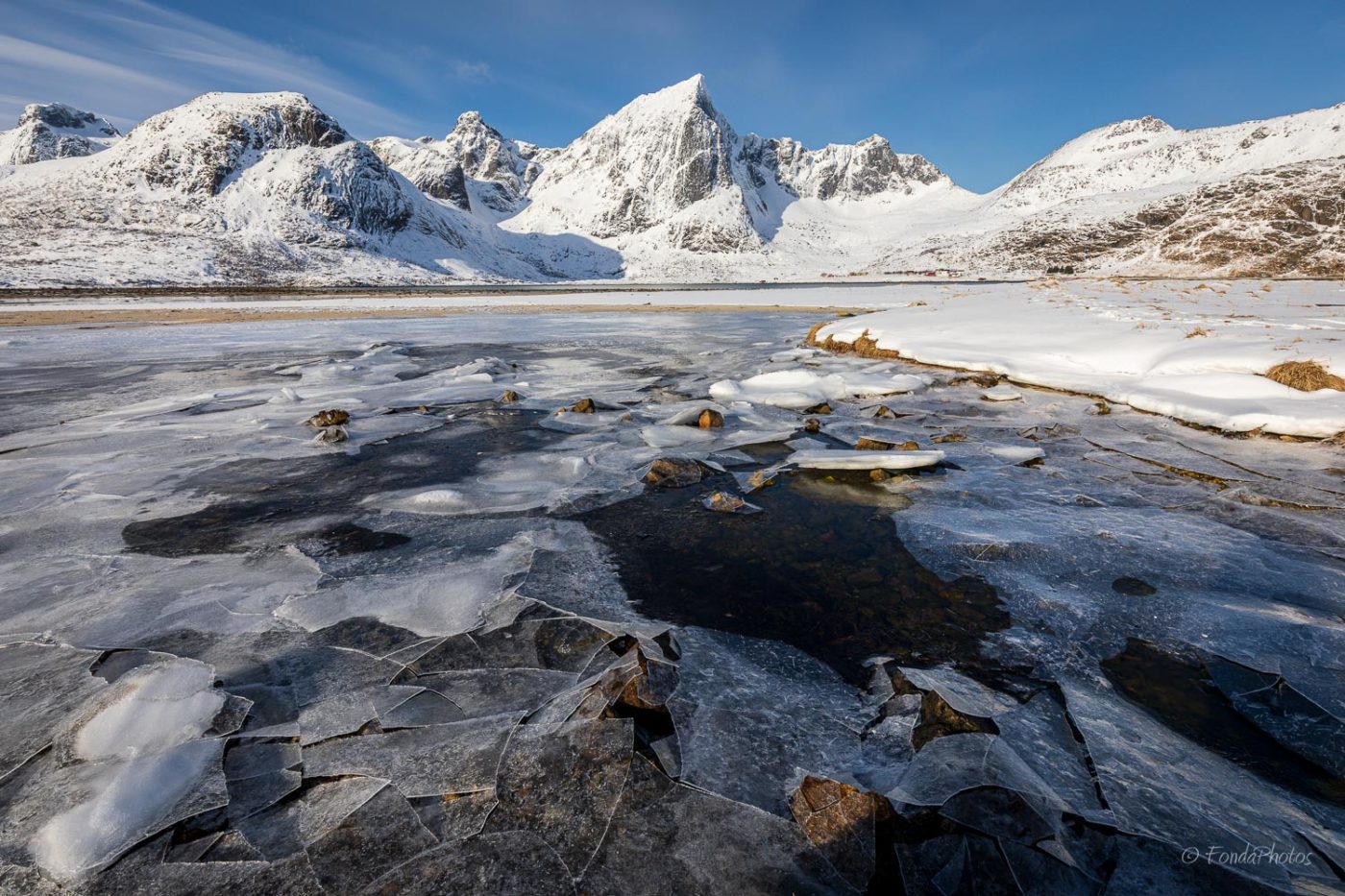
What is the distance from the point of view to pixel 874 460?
5020mm

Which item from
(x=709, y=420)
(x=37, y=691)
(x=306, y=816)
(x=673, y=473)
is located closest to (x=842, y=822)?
(x=306, y=816)

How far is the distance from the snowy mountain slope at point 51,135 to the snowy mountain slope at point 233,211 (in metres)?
76.7

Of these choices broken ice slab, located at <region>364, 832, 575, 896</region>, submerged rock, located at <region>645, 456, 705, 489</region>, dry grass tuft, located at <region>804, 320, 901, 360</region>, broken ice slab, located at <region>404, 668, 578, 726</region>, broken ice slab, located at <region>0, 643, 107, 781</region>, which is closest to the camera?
broken ice slab, located at <region>364, 832, 575, 896</region>

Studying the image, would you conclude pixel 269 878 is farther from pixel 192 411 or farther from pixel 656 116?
pixel 656 116

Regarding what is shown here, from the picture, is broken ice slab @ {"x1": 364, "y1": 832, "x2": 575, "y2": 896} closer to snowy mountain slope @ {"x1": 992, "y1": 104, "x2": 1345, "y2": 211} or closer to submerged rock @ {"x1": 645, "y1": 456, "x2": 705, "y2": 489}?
submerged rock @ {"x1": 645, "y1": 456, "x2": 705, "y2": 489}

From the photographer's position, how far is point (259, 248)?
313ft

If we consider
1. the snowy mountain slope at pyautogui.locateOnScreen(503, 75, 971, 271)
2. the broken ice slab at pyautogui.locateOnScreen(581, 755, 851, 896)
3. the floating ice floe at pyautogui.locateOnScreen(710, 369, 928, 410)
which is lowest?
the broken ice slab at pyautogui.locateOnScreen(581, 755, 851, 896)

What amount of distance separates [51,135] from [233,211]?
137251 millimetres

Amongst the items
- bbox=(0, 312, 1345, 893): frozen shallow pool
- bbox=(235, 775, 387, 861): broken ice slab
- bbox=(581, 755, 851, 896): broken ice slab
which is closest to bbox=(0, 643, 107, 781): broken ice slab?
bbox=(0, 312, 1345, 893): frozen shallow pool

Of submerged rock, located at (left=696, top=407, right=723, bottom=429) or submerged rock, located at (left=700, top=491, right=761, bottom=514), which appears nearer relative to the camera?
submerged rock, located at (left=700, top=491, right=761, bottom=514)

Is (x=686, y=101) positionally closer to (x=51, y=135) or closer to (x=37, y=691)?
(x=51, y=135)

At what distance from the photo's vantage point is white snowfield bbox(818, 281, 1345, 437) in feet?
19.7

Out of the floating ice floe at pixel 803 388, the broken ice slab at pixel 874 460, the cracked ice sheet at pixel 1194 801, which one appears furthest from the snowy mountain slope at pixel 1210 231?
the cracked ice sheet at pixel 1194 801

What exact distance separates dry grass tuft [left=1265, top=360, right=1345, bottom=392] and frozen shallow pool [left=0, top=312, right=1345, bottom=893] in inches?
67.6
